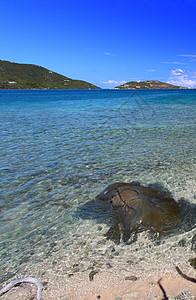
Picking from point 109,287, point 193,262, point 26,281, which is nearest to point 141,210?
point 193,262

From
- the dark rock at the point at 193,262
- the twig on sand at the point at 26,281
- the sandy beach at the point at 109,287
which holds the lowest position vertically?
the twig on sand at the point at 26,281

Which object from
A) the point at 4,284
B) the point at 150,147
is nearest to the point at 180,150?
the point at 150,147

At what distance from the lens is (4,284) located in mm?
4500

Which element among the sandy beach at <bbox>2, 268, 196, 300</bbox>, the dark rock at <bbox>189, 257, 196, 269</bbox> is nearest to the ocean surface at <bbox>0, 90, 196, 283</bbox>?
the dark rock at <bbox>189, 257, 196, 269</bbox>

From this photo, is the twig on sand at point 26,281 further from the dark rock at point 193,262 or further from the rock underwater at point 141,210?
the dark rock at point 193,262

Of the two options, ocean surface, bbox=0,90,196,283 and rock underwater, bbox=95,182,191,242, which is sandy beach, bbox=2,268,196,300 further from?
rock underwater, bbox=95,182,191,242

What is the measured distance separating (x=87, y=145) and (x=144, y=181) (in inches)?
260

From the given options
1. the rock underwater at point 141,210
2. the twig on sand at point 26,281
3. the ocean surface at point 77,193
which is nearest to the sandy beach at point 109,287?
the twig on sand at point 26,281

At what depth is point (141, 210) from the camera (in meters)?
6.54

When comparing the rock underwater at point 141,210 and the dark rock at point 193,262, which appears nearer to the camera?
the dark rock at point 193,262

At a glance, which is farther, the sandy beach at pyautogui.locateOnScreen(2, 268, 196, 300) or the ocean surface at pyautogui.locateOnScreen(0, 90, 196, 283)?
the ocean surface at pyautogui.locateOnScreen(0, 90, 196, 283)

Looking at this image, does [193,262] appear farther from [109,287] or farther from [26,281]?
[26,281]

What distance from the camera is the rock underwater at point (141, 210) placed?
599 centimetres

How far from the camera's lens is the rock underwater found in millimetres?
5986
